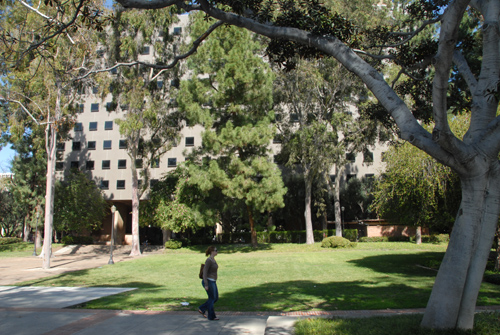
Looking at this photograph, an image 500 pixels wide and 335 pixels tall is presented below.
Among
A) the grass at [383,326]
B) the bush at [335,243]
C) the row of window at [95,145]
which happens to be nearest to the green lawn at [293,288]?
the grass at [383,326]

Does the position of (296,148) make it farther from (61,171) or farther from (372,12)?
(61,171)

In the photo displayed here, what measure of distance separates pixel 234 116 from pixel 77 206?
1778 centimetres

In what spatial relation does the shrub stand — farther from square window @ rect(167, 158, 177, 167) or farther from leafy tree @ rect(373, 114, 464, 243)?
square window @ rect(167, 158, 177, 167)

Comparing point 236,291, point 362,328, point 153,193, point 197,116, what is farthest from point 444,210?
point 153,193

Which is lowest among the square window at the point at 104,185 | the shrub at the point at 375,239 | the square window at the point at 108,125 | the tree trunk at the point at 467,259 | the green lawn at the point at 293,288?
the shrub at the point at 375,239

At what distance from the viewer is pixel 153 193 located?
3484cm

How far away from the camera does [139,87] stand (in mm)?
29859

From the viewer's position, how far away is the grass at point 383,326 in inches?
224

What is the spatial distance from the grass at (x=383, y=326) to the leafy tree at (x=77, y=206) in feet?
111

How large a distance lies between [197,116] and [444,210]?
18.8m

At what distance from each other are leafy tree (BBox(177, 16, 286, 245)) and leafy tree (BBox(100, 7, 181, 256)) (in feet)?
10.4

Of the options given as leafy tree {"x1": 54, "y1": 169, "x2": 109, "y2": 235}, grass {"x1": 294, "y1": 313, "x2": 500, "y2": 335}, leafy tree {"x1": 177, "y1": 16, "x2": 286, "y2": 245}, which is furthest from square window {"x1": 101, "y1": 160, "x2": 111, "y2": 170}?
grass {"x1": 294, "y1": 313, "x2": 500, "y2": 335}

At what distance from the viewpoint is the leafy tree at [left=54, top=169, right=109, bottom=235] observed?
35744 millimetres

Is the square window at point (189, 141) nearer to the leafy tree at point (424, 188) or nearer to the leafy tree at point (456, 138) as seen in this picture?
the leafy tree at point (424, 188)
